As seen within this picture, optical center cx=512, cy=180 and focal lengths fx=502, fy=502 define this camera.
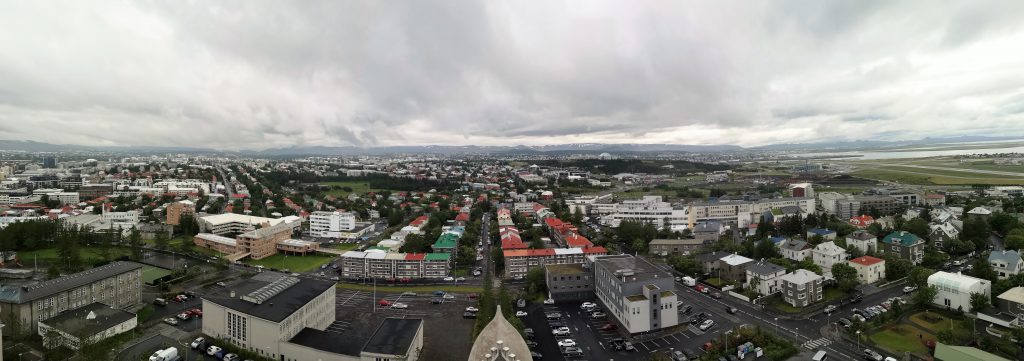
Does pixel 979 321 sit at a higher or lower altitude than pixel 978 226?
lower

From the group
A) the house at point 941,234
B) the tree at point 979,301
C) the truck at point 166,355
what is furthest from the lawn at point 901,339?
the truck at point 166,355

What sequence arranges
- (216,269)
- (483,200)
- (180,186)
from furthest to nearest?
(180,186), (483,200), (216,269)

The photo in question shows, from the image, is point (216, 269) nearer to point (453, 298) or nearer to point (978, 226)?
point (453, 298)

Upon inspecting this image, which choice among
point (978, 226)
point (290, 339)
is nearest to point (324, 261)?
point (290, 339)

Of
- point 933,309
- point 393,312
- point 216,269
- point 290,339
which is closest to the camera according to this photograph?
point 290,339

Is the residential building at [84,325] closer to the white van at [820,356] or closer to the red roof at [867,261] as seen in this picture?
the white van at [820,356]

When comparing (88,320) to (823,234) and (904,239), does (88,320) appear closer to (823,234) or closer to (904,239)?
(823,234)

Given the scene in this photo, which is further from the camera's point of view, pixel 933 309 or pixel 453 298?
pixel 453 298
